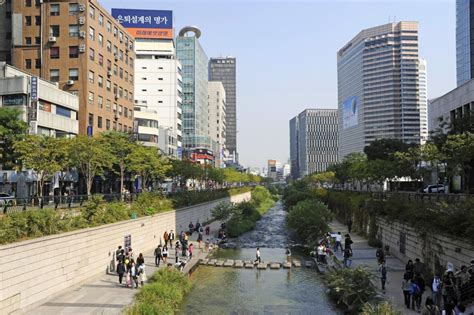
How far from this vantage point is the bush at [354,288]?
23.9m

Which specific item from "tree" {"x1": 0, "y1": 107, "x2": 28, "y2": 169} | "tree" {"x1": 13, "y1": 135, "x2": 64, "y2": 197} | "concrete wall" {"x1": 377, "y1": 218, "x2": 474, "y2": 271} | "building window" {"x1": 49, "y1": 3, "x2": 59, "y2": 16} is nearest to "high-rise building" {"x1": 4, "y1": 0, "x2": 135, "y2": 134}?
"building window" {"x1": 49, "y1": 3, "x2": 59, "y2": 16}

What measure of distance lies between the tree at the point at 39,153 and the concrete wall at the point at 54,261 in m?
9.22

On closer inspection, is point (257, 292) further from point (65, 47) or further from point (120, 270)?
point (65, 47)

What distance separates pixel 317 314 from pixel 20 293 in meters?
15.2

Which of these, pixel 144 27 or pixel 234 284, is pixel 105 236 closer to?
pixel 234 284

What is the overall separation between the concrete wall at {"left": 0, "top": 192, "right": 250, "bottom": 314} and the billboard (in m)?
99.8

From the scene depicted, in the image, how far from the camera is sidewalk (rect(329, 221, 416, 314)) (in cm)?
2336

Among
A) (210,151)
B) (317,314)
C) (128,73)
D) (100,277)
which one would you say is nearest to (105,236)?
(100,277)

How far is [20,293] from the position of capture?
20656mm

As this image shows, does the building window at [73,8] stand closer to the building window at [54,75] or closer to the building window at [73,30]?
the building window at [73,30]

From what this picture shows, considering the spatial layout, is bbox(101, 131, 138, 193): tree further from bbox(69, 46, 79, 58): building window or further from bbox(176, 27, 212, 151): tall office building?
bbox(176, 27, 212, 151): tall office building

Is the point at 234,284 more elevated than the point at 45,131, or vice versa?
the point at 45,131

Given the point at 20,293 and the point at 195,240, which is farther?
the point at 195,240

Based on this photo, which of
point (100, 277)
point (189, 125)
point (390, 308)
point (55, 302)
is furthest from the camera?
point (189, 125)
